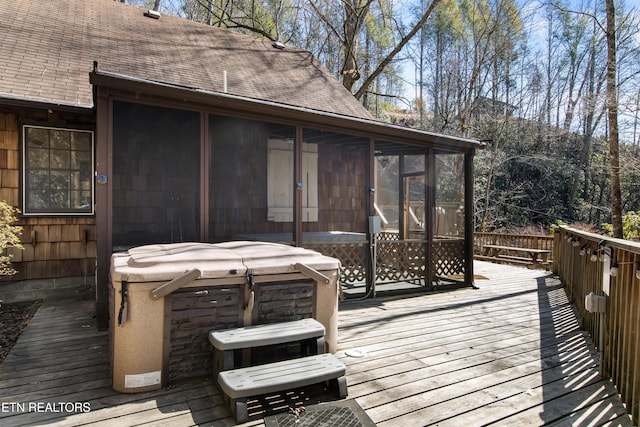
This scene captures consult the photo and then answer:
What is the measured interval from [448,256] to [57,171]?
19.7 feet

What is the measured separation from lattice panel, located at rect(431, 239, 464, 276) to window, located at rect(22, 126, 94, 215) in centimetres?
531

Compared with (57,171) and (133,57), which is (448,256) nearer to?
(57,171)

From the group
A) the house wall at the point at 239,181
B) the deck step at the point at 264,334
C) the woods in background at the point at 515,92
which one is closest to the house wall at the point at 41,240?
the house wall at the point at 239,181

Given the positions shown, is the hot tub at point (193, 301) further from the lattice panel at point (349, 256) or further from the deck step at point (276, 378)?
the lattice panel at point (349, 256)

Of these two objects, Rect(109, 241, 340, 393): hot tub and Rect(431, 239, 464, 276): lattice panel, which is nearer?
Rect(109, 241, 340, 393): hot tub

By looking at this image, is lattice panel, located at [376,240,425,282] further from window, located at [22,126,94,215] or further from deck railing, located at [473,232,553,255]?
deck railing, located at [473,232,553,255]

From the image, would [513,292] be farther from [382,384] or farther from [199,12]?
[199,12]

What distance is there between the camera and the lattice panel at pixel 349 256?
18.7ft

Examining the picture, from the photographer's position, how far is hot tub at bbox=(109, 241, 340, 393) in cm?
260

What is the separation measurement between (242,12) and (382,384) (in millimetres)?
15574

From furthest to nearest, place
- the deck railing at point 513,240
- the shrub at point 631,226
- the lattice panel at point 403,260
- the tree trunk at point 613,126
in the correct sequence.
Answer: the deck railing at point 513,240, the tree trunk at point 613,126, the shrub at point 631,226, the lattice panel at point 403,260

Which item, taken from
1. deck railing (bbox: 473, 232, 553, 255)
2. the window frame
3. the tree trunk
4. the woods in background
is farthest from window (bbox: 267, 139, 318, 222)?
the woods in background

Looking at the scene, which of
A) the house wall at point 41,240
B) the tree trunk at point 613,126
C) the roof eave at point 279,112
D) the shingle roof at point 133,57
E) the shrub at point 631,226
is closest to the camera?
the roof eave at point 279,112

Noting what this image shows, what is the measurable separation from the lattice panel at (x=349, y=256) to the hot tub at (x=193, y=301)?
94.6 inches
